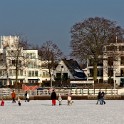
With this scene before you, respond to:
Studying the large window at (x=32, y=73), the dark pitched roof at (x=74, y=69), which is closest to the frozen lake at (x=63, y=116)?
the large window at (x=32, y=73)

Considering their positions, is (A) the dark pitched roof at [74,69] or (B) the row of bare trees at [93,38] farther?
(A) the dark pitched roof at [74,69]

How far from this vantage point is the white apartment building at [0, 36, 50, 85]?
107 metres

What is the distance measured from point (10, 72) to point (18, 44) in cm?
1740

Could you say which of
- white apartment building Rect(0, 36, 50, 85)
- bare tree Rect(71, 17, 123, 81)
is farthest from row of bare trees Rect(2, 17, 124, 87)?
white apartment building Rect(0, 36, 50, 85)

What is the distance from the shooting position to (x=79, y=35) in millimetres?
83500

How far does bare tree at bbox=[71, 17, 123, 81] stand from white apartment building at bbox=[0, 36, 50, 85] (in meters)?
23.2

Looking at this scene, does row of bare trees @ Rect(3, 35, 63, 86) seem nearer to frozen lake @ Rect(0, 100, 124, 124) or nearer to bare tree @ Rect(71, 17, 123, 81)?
bare tree @ Rect(71, 17, 123, 81)

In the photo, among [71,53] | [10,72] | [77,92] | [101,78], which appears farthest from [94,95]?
[10,72]

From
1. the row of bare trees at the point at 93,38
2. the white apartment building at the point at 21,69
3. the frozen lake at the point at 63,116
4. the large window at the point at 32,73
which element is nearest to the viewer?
the frozen lake at the point at 63,116

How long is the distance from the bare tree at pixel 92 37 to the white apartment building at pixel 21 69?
76.2ft

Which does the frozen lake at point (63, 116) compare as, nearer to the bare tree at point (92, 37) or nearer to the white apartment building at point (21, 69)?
the bare tree at point (92, 37)

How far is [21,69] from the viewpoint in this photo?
4225 inches

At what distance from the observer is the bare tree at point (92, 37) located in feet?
267

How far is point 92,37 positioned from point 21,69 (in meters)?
27.5
